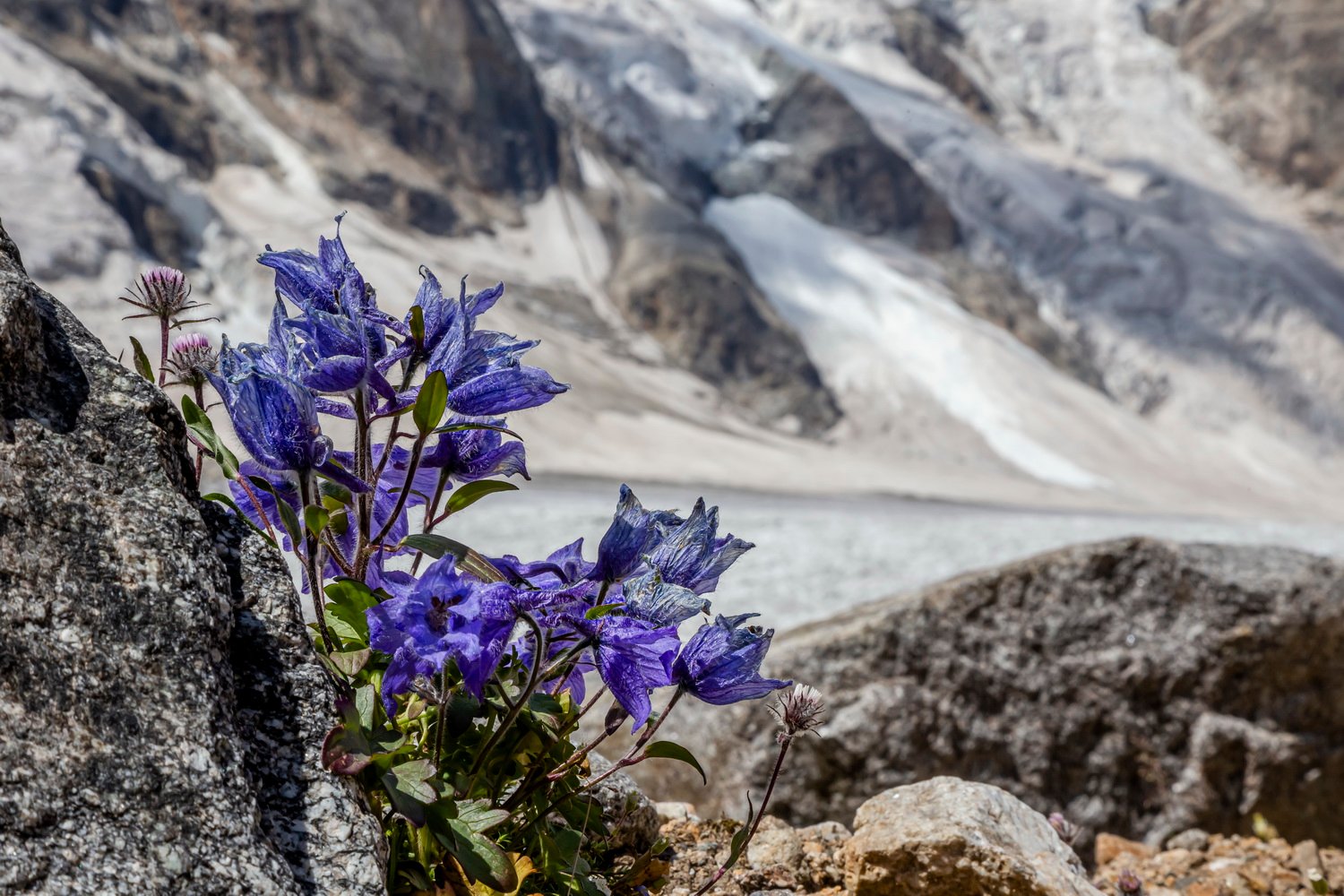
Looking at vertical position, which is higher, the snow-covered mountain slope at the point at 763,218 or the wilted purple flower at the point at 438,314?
the wilted purple flower at the point at 438,314

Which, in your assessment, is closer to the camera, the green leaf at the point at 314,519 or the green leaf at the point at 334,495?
the green leaf at the point at 314,519

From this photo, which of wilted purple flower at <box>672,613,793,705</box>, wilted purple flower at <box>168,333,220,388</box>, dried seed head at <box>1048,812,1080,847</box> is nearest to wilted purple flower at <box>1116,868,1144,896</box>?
dried seed head at <box>1048,812,1080,847</box>

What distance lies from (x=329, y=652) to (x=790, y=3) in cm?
7700

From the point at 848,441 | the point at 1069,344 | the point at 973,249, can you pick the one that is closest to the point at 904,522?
the point at 848,441

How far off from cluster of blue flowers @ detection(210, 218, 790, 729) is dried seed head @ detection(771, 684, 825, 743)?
2.7 inches

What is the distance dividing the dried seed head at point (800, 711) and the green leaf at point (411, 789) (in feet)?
1.61

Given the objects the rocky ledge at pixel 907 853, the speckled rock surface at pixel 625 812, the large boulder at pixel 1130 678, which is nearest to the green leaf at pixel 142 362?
the speckled rock surface at pixel 625 812

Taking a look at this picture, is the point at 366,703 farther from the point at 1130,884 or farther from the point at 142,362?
the point at 1130,884

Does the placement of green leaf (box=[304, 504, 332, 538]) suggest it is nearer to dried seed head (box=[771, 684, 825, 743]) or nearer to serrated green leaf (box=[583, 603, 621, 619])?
serrated green leaf (box=[583, 603, 621, 619])

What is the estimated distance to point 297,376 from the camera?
147cm

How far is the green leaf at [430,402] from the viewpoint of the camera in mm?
1368

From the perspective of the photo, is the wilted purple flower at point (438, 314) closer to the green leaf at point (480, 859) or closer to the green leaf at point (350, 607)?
the green leaf at point (350, 607)

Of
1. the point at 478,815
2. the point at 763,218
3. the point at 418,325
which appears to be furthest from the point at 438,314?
the point at 763,218

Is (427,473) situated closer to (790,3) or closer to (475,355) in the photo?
(475,355)
